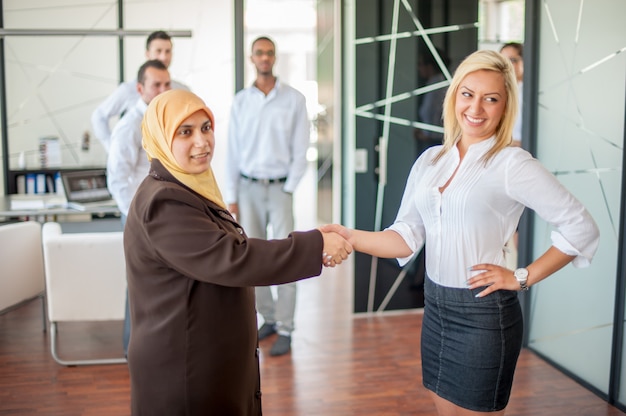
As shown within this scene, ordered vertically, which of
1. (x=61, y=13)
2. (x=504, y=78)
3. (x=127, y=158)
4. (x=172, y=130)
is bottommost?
(x=127, y=158)

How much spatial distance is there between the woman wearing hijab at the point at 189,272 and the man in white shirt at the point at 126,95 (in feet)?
8.89

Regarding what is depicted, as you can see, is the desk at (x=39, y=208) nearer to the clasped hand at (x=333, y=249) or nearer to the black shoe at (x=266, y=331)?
the black shoe at (x=266, y=331)

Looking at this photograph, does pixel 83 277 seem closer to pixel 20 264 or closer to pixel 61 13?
pixel 20 264

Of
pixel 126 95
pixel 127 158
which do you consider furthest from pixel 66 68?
pixel 127 158

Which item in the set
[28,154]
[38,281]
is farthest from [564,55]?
[28,154]

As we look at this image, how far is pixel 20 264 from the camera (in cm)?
428

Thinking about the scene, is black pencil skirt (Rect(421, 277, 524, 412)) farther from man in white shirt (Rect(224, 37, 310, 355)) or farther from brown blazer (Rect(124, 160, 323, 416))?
man in white shirt (Rect(224, 37, 310, 355))

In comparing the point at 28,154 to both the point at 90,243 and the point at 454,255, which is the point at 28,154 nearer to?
the point at 90,243

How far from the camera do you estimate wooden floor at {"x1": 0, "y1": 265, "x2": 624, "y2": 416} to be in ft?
11.5

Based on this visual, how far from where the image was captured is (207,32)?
17.7ft

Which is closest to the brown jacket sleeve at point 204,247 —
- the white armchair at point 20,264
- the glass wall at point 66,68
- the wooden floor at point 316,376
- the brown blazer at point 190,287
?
the brown blazer at point 190,287

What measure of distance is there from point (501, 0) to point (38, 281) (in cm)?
556

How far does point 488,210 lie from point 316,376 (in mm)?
2128

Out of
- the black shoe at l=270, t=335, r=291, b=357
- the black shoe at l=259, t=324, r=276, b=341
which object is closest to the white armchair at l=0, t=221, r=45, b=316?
the black shoe at l=259, t=324, r=276, b=341
